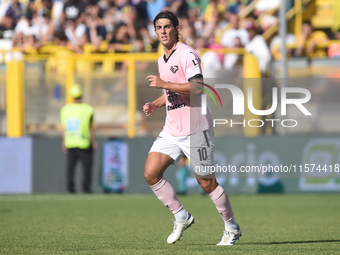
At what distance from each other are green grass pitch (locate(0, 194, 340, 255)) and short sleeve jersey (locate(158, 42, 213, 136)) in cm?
117

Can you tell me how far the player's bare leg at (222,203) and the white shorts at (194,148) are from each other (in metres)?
0.11

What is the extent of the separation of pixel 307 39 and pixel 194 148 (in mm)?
9479

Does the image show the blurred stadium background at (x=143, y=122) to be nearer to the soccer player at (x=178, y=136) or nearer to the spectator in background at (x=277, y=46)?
the spectator in background at (x=277, y=46)

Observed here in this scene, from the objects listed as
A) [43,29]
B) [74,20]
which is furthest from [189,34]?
[43,29]

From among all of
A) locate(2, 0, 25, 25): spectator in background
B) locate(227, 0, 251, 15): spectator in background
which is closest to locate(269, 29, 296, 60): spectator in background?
locate(227, 0, 251, 15): spectator in background

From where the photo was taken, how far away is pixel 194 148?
5.73 m

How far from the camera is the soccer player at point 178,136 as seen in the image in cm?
567

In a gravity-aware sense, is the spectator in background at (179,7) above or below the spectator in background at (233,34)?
above

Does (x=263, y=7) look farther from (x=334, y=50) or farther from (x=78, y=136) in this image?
(x=78, y=136)

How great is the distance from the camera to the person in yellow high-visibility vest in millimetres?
11969

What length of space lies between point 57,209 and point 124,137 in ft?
10.3

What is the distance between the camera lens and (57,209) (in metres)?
9.67

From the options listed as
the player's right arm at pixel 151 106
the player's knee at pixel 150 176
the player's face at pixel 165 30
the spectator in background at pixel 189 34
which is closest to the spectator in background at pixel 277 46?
the spectator in background at pixel 189 34

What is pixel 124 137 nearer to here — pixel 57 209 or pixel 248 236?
pixel 57 209
